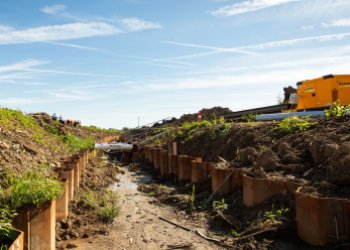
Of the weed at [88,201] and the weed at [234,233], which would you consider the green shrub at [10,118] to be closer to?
the weed at [88,201]

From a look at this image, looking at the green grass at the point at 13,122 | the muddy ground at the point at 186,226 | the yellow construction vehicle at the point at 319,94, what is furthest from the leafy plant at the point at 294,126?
the green grass at the point at 13,122

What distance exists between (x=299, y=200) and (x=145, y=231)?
11.7 ft

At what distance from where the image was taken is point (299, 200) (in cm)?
668

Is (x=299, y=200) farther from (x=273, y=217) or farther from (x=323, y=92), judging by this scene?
(x=323, y=92)

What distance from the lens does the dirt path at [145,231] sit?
7.71m

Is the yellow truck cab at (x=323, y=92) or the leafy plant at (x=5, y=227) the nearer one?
the leafy plant at (x=5, y=227)

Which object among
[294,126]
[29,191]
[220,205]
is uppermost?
[294,126]

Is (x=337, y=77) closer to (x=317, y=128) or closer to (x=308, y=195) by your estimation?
(x=317, y=128)

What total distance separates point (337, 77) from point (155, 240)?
32.5ft

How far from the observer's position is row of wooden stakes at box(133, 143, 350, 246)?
6086mm

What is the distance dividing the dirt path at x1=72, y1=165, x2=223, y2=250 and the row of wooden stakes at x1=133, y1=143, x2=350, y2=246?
1.30 m

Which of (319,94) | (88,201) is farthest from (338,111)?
(88,201)

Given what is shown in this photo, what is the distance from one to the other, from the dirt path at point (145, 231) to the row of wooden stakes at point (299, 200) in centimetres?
130

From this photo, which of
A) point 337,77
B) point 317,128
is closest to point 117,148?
point 337,77
